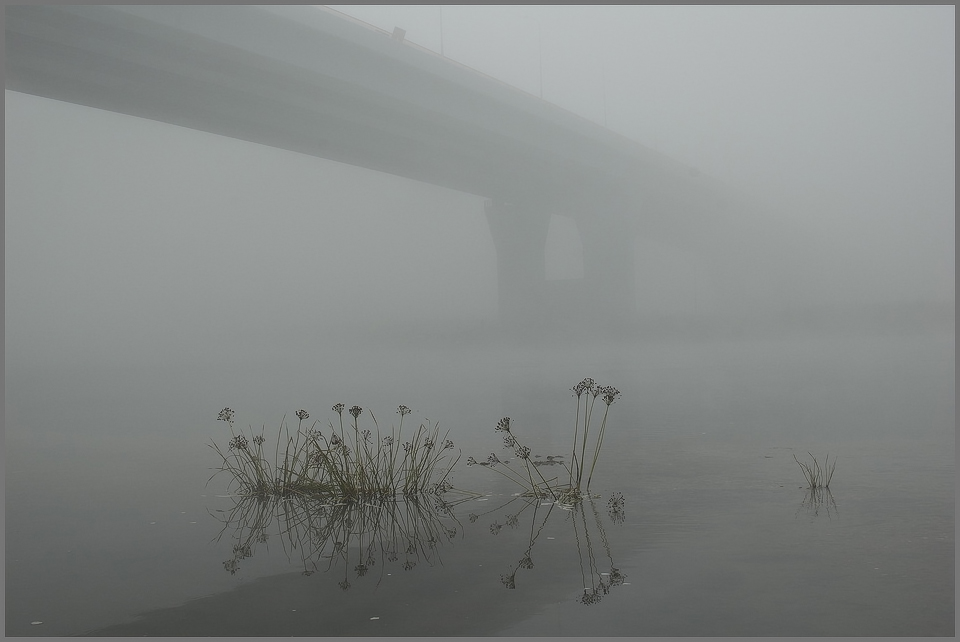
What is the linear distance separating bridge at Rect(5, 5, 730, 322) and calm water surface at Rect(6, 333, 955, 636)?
4.66 metres

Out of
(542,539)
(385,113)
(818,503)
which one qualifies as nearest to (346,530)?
(542,539)

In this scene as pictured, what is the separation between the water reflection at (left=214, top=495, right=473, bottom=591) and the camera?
2988mm

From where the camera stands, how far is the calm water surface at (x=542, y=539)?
2.41 meters

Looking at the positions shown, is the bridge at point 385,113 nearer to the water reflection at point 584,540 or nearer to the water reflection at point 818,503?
the water reflection at point 584,540

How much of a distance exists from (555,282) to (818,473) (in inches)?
363

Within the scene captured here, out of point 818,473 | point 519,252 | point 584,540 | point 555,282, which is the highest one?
point 519,252

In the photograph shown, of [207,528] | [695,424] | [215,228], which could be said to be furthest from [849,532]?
[215,228]

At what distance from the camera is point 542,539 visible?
322 cm

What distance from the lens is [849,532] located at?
320 cm

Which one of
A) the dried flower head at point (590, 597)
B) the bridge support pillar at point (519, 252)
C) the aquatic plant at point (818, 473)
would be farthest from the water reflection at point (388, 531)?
the bridge support pillar at point (519, 252)

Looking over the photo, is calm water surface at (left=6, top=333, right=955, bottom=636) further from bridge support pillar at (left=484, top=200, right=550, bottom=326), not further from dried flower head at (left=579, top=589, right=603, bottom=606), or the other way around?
bridge support pillar at (left=484, top=200, right=550, bottom=326)

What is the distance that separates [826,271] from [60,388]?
1031 cm

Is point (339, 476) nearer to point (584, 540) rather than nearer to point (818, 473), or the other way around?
point (584, 540)

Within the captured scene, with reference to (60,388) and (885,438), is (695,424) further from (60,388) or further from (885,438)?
(60,388)
